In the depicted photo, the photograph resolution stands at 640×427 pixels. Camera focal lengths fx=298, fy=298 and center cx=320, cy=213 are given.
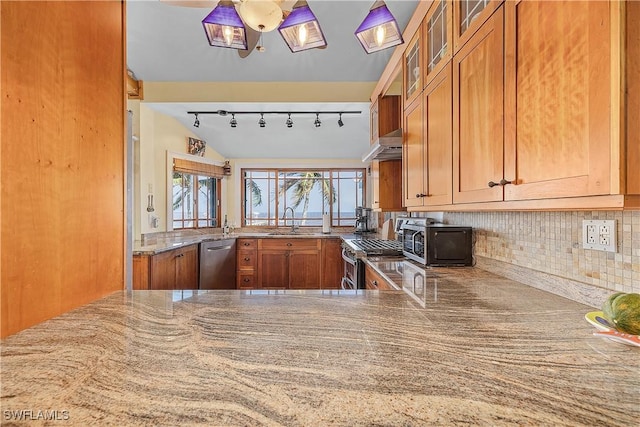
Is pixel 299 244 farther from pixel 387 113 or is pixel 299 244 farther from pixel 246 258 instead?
pixel 387 113

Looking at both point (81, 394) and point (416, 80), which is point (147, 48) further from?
point (81, 394)

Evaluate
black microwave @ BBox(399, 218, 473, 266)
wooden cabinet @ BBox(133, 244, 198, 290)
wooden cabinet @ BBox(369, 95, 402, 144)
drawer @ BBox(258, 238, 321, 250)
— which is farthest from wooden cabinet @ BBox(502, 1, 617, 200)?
drawer @ BBox(258, 238, 321, 250)

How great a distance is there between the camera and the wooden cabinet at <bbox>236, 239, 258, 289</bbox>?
13.9ft

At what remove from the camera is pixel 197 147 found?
4.12 meters

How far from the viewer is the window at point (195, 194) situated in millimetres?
3906

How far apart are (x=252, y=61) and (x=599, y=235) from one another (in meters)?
2.86

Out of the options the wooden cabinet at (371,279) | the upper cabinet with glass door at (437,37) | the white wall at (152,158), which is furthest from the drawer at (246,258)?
the upper cabinet with glass door at (437,37)

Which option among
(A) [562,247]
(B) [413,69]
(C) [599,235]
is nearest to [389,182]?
A: (B) [413,69]

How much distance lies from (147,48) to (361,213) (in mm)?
3099

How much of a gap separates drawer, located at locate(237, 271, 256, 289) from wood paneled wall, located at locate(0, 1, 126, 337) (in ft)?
10.4

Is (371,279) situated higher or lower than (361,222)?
lower

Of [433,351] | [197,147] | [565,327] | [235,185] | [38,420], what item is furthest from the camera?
[235,185]

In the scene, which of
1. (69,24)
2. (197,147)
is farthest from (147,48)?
(69,24)

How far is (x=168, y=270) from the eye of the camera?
2.90 metres
